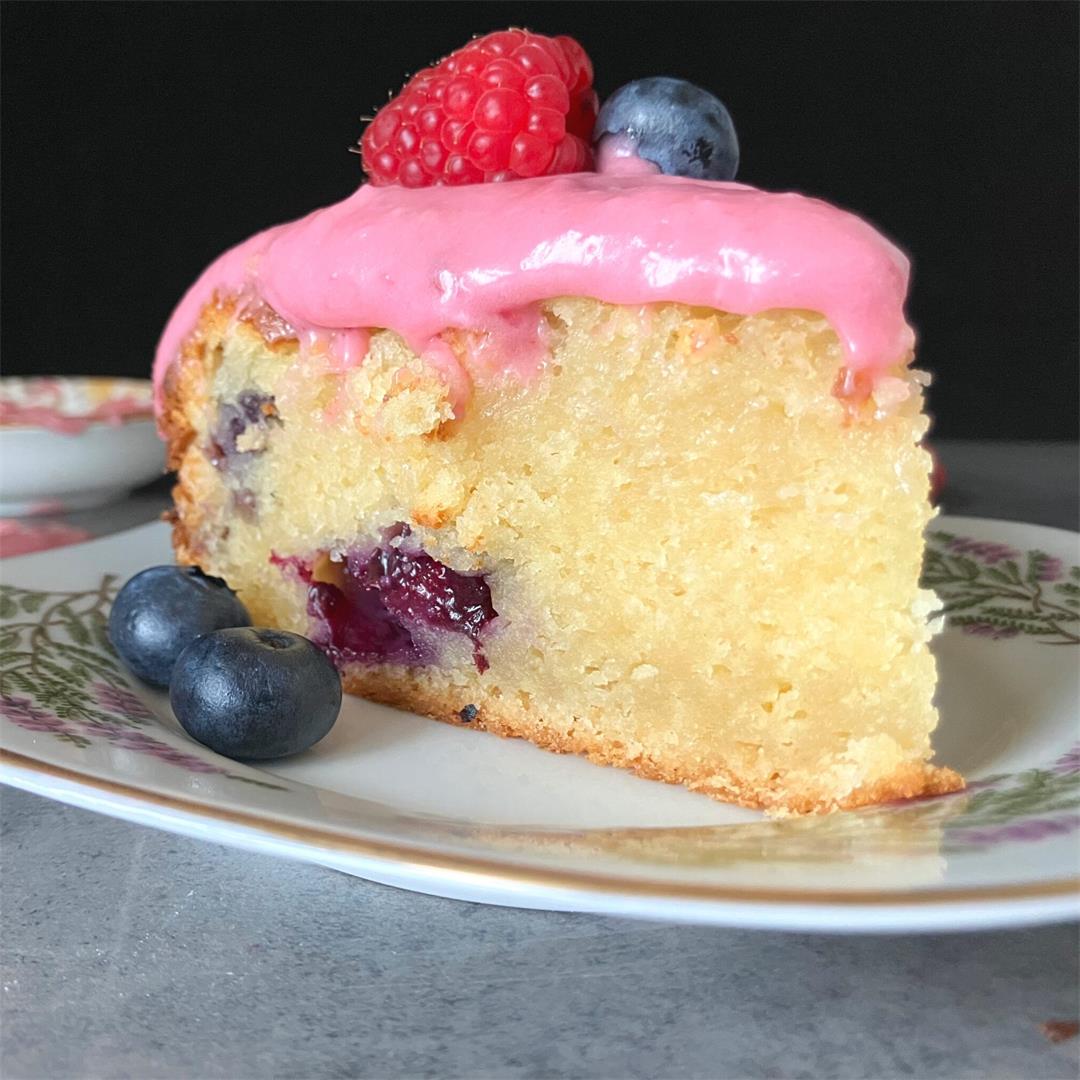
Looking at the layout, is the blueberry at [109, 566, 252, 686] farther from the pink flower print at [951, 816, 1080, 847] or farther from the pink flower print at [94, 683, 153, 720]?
the pink flower print at [951, 816, 1080, 847]

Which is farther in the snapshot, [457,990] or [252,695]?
[252,695]

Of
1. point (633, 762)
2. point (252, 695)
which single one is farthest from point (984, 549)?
point (252, 695)

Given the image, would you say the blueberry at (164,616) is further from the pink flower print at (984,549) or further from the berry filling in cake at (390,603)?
the pink flower print at (984,549)

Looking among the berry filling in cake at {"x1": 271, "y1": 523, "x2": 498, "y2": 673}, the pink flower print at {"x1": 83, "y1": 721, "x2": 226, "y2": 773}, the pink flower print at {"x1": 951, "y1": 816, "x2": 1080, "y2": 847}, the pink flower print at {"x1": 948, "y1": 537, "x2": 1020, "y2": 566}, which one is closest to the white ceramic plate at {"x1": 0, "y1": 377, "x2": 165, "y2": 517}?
the berry filling in cake at {"x1": 271, "y1": 523, "x2": 498, "y2": 673}

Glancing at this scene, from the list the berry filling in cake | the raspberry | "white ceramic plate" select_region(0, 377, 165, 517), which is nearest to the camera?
the raspberry

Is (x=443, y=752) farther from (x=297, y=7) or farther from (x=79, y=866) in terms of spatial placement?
(x=297, y=7)

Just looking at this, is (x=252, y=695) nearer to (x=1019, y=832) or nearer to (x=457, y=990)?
(x=457, y=990)
